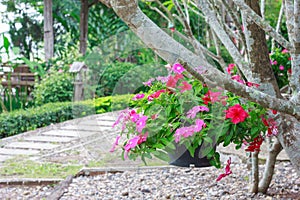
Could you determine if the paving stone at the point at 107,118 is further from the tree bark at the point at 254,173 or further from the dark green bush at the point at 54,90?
the dark green bush at the point at 54,90

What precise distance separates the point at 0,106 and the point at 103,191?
3750mm

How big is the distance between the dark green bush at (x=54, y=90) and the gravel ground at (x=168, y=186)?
3639 millimetres

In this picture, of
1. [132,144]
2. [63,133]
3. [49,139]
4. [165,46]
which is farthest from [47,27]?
[165,46]

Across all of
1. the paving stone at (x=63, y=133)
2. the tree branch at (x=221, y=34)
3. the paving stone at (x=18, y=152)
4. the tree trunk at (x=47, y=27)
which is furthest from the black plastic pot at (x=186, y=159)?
the tree trunk at (x=47, y=27)

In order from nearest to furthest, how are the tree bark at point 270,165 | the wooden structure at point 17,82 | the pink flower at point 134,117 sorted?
1. the pink flower at point 134,117
2. the tree bark at point 270,165
3. the wooden structure at point 17,82

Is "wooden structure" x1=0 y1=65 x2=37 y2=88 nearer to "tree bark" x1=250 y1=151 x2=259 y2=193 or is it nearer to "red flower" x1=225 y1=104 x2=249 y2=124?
"tree bark" x1=250 y1=151 x2=259 y2=193

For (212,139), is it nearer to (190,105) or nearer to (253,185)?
(190,105)

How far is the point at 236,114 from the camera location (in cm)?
159

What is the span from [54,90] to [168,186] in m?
4.20

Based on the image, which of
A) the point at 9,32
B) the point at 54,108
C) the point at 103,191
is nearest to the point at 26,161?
the point at 103,191

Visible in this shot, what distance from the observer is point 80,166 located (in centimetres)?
370

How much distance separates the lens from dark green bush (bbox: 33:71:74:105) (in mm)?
6824

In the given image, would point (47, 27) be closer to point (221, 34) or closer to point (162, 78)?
point (221, 34)

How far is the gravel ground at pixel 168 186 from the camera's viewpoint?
2.72 meters
